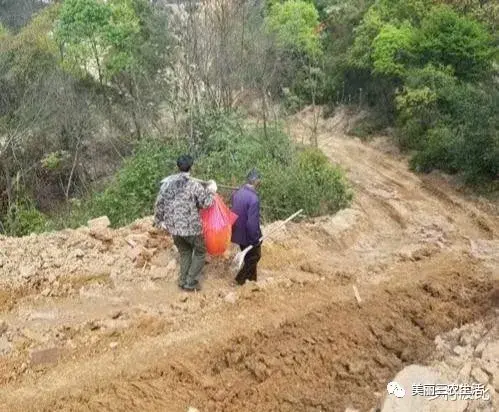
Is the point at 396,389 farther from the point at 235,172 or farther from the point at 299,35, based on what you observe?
the point at 299,35

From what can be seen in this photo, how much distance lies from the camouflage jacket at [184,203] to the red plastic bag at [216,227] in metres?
0.09

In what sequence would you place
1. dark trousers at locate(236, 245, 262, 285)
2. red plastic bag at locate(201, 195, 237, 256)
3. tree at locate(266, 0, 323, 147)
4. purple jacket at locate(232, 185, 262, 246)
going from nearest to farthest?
red plastic bag at locate(201, 195, 237, 256) < purple jacket at locate(232, 185, 262, 246) < dark trousers at locate(236, 245, 262, 285) < tree at locate(266, 0, 323, 147)

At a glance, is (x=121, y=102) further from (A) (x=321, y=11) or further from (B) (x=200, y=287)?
(B) (x=200, y=287)

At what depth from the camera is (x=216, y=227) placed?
685 cm

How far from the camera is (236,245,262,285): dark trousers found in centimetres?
736

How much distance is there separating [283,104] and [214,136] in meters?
7.90

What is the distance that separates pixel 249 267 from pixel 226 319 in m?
1.08

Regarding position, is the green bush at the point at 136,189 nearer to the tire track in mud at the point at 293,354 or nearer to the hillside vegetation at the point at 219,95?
the hillside vegetation at the point at 219,95

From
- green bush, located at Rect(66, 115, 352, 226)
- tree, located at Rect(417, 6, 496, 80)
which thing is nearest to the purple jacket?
green bush, located at Rect(66, 115, 352, 226)

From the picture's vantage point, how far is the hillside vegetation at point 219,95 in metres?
12.2

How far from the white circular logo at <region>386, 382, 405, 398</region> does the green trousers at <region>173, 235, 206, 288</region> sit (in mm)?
2495

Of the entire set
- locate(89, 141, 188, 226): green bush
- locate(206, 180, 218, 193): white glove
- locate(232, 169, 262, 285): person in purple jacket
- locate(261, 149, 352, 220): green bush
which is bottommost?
locate(89, 141, 188, 226): green bush

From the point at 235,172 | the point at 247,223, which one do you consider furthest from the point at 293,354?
the point at 235,172

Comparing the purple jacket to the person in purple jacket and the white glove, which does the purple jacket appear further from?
the white glove
